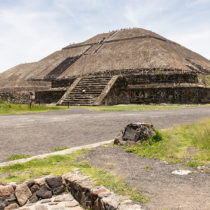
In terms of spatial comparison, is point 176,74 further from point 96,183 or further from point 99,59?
point 96,183

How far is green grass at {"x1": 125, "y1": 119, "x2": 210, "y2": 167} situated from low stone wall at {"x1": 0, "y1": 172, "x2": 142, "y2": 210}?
203cm

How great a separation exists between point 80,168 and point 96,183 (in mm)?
938

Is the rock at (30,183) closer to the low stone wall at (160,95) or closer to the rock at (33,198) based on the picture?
the rock at (33,198)

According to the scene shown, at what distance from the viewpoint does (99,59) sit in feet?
161

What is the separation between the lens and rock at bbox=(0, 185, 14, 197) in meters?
4.26

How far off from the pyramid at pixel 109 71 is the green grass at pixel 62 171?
19.1 metres

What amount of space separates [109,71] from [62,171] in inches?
1342

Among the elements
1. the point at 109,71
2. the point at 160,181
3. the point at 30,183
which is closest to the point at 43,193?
the point at 30,183

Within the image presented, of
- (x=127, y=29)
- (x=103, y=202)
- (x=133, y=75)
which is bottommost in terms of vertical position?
(x=103, y=202)

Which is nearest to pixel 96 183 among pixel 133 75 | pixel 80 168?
pixel 80 168

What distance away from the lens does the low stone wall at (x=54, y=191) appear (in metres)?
3.82

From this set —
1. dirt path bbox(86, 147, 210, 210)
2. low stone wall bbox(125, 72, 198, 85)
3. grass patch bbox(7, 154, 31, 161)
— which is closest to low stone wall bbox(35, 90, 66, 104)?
low stone wall bbox(125, 72, 198, 85)

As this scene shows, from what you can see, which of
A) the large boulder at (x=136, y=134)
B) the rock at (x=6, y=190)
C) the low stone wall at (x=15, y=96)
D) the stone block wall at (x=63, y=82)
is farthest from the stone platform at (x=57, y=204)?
the low stone wall at (x=15, y=96)

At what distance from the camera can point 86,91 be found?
28.3 metres
